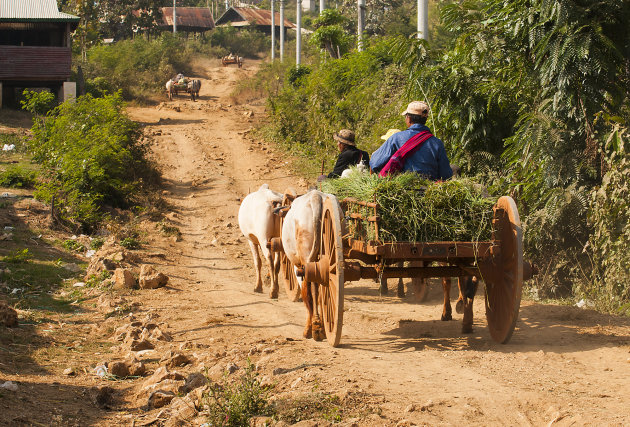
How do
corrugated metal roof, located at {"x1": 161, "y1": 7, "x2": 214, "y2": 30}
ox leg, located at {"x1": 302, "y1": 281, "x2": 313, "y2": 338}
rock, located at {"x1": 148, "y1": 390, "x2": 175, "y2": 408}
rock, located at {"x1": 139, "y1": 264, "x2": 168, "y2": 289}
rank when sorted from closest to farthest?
1. rock, located at {"x1": 148, "y1": 390, "x2": 175, "y2": 408}
2. ox leg, located at {"x1": 302, "y1": 281, "x2": 313, "y2": 338}
3. rock, located at {"x1": 139, "y1": 264, "x2": 168, "y2": 289}
4. corrugated metal roof, located at {"x1": 161, "y1": 7, "x2": 214, "y2": 30}

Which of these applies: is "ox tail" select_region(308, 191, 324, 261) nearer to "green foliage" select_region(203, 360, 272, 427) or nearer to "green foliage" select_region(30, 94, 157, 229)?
"green foliage" select_region(203, 360, 272, 427)

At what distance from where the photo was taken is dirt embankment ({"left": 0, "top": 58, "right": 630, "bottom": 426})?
4.57 metres

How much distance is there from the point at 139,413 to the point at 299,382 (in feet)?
3.96

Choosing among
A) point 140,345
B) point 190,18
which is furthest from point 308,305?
point 190,18

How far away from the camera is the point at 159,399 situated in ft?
17.1

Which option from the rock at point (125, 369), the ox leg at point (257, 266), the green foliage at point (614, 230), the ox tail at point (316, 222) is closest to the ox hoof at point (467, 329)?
the ox tail at point (316, 222)

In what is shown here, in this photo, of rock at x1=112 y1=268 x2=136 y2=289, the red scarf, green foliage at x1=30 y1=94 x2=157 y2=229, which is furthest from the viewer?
green foliage at x1=30 y1=94 x2=157 y2=229

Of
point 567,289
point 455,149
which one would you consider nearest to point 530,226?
point 567,289

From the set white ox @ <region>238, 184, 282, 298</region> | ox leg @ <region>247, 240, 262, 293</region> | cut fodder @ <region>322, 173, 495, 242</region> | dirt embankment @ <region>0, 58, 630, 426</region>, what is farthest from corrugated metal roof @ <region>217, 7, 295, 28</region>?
cut fodder @ <region>322, 173, 495, 242</region>

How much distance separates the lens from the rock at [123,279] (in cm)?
954

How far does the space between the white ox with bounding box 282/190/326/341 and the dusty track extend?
0.77 feet

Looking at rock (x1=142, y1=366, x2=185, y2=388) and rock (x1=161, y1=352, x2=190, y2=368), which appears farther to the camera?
rock (x1=161, y1=352, x2=190, y2=368)

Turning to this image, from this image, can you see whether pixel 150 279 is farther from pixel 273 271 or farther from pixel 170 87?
pixel 170 87

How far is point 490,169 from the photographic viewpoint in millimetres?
10281
